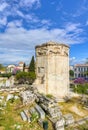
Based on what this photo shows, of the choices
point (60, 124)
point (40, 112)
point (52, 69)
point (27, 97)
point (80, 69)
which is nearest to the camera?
point (60, 124)

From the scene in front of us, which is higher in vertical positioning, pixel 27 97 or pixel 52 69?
pixel 52 69

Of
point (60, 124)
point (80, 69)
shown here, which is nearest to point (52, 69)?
point (60, 124)

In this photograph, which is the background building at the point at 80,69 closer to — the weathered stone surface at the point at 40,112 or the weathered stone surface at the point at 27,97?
the weathered stone surface at the point at 27,97

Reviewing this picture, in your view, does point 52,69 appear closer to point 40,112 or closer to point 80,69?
point 40,112

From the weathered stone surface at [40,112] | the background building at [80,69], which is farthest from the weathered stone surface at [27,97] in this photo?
the background building at [80,69]

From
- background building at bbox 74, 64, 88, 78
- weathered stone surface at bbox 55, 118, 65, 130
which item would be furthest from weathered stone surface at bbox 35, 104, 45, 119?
background building at bbox 74, 64, 88, 78

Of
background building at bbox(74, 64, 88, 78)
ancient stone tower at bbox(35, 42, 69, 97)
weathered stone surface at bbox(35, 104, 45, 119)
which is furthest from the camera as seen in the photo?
background building at bbox(74, 64, 88, 78)

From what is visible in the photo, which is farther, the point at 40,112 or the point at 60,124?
the point at 40,112

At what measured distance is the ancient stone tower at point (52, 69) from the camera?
2620 cm

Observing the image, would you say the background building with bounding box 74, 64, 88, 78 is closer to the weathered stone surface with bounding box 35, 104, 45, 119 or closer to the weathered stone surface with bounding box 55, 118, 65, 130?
the weathered stone surface with bounding box 35, 104, 45, 119

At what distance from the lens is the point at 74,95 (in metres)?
30.7

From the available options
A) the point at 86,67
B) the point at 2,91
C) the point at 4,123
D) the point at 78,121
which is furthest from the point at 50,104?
the point at 86,67

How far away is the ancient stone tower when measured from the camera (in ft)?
86.0

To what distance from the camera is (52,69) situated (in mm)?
26219
